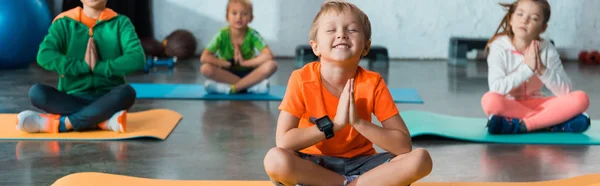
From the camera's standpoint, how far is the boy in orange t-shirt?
6.16 ft

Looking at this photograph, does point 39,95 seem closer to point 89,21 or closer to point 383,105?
point 89,21

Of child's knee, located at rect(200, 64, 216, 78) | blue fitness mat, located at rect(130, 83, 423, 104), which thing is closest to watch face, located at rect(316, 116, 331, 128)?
blue fitness mat, located at rect(130, 83, 423, 104)

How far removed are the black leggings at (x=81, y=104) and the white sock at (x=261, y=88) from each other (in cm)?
127

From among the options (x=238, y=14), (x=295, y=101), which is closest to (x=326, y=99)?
(x=295, y=101)

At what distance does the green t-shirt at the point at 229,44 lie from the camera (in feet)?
13.9

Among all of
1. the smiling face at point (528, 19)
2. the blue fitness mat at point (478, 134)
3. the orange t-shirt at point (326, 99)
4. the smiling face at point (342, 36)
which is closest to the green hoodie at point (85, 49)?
the blue fitness mat at point (478, 134)

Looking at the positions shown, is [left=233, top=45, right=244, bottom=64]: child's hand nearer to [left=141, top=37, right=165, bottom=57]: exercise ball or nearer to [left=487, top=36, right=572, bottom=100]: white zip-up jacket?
[left=487, top=36, right=572, bottom=100]: white zip-up jacket

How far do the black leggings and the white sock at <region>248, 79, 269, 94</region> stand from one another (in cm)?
127

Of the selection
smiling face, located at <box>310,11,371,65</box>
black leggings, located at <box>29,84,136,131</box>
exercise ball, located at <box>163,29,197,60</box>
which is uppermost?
smiling face, located at <box>310,11,371,65</box>

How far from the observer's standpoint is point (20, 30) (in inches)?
210

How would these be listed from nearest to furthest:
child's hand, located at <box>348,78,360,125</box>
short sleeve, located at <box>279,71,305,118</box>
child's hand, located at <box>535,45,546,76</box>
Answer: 1. child's hand, located at <box>348,78,360,125</box>
2. short sleeve, located at <box>279,71,305,118</box>
3. child's hand, located at <box>535,45,546,76</box>

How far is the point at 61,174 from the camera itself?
2.41 meters

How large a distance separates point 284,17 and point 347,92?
184 inches

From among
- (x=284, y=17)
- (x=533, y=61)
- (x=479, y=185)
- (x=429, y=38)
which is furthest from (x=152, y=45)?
(x=479, y=185)
